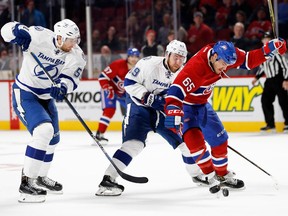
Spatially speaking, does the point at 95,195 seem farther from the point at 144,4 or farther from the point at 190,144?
the point at 144,4

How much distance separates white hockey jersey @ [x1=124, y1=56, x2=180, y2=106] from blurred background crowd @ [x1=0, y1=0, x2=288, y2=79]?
18.7 feet

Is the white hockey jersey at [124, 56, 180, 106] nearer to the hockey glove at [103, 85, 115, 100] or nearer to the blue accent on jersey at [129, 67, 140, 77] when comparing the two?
the blue accent on jersey at [129, 67, 140, 77]

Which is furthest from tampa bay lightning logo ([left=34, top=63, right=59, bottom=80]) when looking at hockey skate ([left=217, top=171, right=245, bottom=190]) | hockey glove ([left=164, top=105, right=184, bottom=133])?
hockey skate ([left=217, top=171, right=245, bottom=190])

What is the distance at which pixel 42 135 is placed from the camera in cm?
555

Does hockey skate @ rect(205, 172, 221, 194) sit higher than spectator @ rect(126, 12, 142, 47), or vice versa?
spectator @ rect(126, 12, 142, 47)

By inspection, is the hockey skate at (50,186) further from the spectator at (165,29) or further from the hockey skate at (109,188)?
the spectator at (165,29)

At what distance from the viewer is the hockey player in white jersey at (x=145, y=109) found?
5832 millimetres

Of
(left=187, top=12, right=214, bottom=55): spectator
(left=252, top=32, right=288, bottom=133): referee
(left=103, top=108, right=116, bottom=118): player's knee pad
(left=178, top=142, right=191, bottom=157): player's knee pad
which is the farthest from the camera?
(left=187, top=12, right=214, bottom=55): spectator

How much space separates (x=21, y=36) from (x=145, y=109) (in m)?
1.05

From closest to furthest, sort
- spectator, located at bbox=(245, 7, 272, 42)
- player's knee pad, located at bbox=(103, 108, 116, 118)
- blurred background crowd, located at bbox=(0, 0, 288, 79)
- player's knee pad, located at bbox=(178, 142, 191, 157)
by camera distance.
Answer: player's knee pad, located at bbox=(178, 142, 191, 157) < player's knee pad, located at bbox=(103, 108, 116, 118) < spectator, located at bbox=(245, 7, 272, 42) < blurred background crowd, located at bbox=(0, 0, 288, 79)

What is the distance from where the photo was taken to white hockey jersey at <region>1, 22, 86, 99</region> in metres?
5.87

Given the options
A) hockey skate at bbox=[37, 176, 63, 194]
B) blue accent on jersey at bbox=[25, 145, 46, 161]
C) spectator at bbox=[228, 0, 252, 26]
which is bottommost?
hockey skate at bbox=[37, 176, 63, 194]

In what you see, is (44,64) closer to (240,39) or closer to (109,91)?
(109,91)

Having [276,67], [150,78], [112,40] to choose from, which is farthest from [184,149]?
[112,40]
